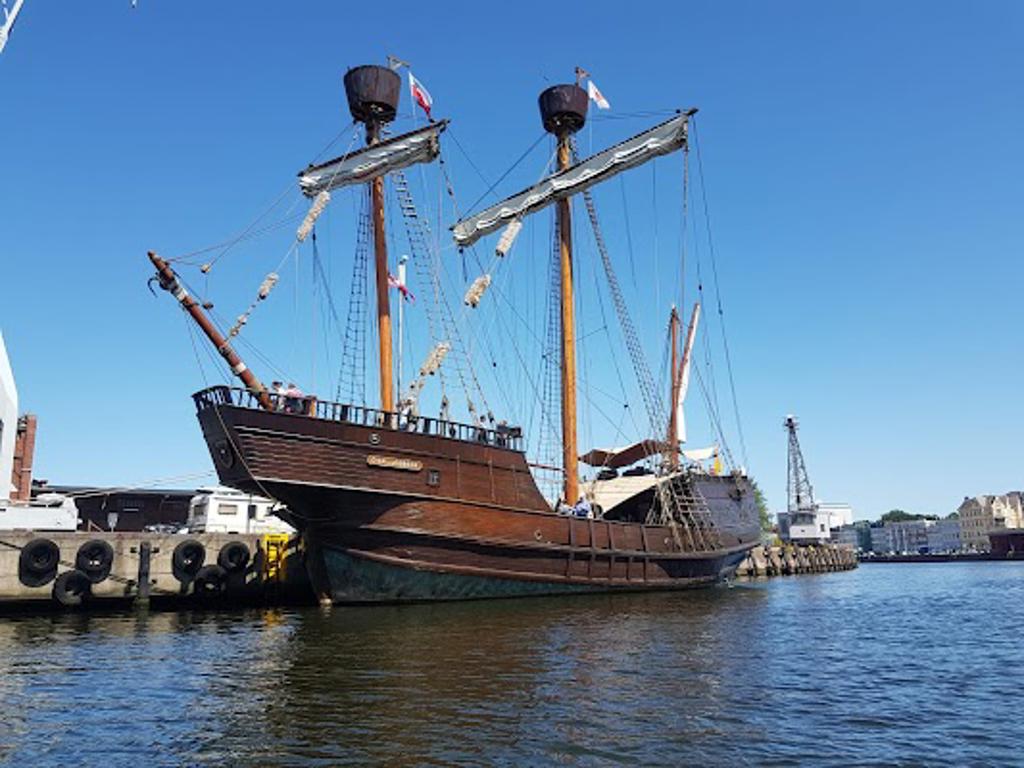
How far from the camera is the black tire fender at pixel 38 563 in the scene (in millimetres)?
22734

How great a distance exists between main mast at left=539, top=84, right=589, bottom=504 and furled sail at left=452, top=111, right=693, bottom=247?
109 centimetres

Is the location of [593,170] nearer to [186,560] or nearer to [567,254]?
[567,254]

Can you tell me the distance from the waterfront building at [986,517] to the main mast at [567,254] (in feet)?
429

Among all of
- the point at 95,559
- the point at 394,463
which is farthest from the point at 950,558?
the point at 95,559

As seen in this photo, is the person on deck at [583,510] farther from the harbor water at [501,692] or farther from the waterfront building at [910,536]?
the waterfront building at [910,536]

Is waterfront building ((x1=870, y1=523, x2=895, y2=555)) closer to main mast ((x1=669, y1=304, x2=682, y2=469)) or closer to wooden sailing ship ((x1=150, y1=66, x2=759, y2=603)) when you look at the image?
main mast ((x1=669, y1=304, x2=682, y2=469))

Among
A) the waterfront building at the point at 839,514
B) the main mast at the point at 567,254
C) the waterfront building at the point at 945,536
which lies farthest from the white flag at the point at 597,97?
the waterfront building at the point at 945,536

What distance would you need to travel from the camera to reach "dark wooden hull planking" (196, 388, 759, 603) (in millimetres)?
22375

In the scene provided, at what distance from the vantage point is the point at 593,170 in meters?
33.2

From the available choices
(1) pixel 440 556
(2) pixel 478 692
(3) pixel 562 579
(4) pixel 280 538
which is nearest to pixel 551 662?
(2) pixel 478 692

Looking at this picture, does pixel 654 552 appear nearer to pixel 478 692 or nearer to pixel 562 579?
Answer: pixel 562 579

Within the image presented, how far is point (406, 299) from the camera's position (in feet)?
109

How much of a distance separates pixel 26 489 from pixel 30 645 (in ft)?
75.0

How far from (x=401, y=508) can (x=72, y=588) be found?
9759 millimetres
